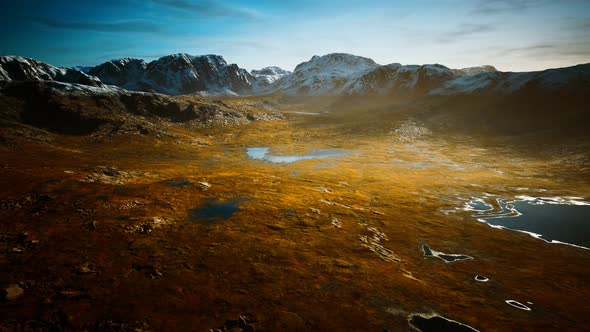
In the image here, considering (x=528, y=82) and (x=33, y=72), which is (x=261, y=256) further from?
(x=528, y=82)

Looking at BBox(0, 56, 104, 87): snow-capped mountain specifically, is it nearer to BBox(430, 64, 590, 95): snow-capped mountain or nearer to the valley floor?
the valley floor

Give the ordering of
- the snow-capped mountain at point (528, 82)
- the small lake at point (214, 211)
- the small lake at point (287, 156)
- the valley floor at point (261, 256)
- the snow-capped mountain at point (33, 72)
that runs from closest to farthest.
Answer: the valley floor at point (261, 256) → the small lake at point (214, 211) → the small lake at point (287, 156) → the snow-capped mountain at point (33, 72) → the snow-capped mountain at point (528, 82)

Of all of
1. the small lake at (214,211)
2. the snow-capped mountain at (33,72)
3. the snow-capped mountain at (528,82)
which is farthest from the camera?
the snow-capped mountain at (528,82)

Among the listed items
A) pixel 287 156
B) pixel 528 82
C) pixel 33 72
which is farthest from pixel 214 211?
pixel 528 82

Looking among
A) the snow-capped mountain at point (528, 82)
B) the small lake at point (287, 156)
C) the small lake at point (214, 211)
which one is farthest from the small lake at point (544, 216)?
the snow-capped mountain at point (528, 82)

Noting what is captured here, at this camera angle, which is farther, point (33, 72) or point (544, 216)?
point (33, 72)

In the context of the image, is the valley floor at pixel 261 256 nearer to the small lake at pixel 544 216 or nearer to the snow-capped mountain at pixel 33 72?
the small lake at pixel 544 216
